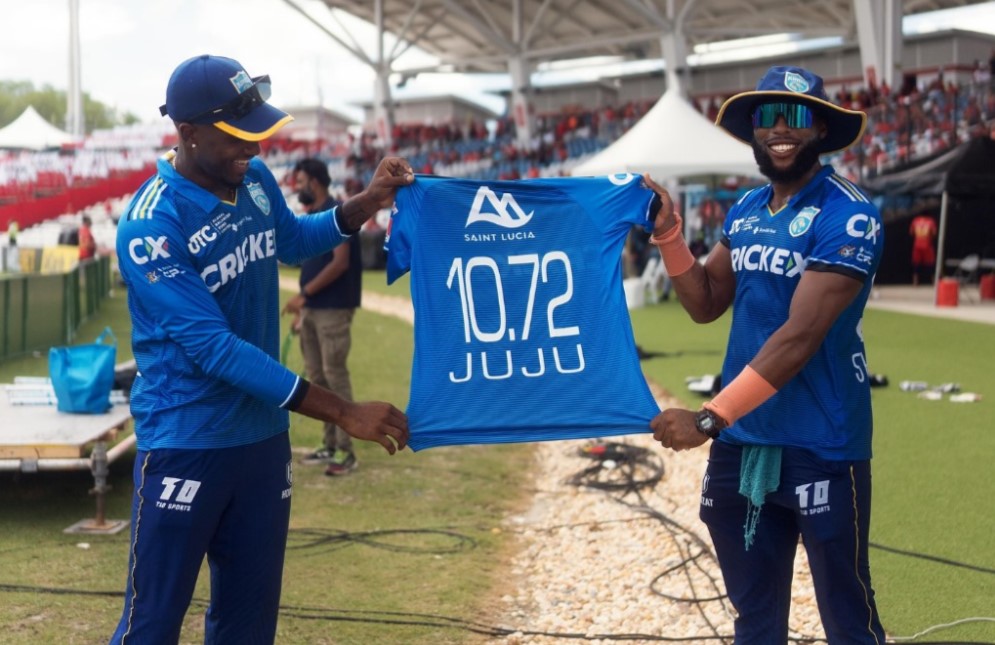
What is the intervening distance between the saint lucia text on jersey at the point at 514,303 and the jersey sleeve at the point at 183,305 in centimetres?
89

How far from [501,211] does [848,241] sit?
1.29 metres

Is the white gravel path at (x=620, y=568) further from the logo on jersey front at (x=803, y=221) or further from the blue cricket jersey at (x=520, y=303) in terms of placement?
the logo on jersey front at (x=803, y=221)

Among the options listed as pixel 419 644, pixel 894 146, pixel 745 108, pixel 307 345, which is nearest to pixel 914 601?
pixel 419 644

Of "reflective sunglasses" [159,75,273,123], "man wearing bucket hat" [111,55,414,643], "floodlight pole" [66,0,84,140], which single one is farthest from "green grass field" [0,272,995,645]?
"floodlight pole" [66,0,84,140]

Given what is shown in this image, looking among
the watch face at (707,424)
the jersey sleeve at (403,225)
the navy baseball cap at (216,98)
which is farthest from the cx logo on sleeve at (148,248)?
the watch face at (707,424)

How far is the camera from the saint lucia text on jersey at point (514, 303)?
12.3 feet

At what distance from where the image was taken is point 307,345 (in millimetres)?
8000

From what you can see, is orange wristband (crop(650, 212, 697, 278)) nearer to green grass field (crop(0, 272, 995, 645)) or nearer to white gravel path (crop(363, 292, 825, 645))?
white gravel path (crop(363, 292, 825, 645))

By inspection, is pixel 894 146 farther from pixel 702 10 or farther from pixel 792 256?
pixel 792 256

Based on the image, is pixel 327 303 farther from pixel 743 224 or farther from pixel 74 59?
pixel 74 59

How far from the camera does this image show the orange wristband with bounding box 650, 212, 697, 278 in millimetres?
3568

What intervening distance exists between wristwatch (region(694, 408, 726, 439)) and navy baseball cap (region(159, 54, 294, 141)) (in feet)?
5.04

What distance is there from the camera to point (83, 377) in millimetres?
7289

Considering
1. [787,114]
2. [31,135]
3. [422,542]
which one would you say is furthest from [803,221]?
[31,135]
